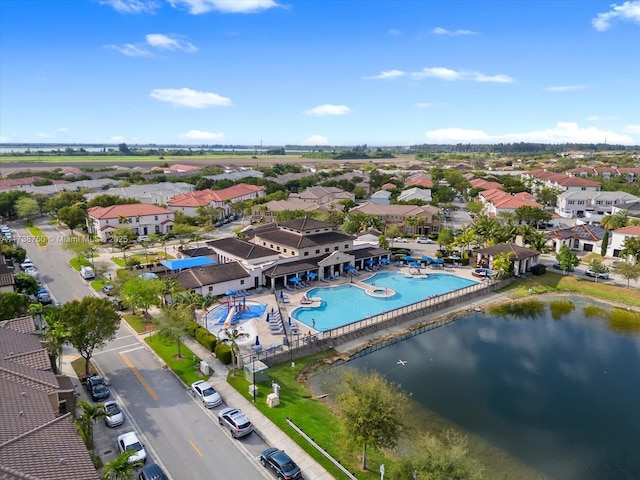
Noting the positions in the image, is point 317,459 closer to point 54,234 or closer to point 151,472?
point 151,472

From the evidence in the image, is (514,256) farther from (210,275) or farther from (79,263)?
(79,263)

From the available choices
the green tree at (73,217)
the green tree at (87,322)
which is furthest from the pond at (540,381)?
the green tree at (73,217)

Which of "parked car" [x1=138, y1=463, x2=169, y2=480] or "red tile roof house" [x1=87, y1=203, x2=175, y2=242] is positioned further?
"red tile roof house" [x1=87, y1=203, x2=175, y2=242]

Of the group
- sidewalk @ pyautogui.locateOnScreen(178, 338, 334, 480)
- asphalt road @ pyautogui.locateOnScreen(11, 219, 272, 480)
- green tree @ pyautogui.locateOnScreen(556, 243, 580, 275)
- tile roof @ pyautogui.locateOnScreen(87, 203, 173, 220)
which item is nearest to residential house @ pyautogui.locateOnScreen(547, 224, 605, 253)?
green tree @ pyautogui.locateOnScreen(556, 243, 580, 275)

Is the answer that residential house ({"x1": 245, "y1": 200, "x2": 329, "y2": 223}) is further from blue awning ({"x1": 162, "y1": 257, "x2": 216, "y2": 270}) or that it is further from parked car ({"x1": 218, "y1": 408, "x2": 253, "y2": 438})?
parked car ({"x1": 218, "y1": 408, "x2": 253, "y2": 438})

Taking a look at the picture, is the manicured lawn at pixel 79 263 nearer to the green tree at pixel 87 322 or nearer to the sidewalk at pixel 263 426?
the green tree at pixel 87 322

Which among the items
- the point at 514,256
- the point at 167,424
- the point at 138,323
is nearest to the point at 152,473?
the point at 167,424
